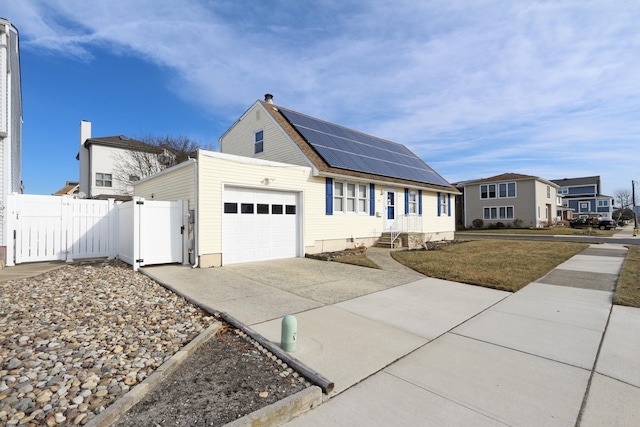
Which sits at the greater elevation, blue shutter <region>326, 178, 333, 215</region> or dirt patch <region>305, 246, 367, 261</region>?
blue shutter <region>326, 178, 333, 215</region>

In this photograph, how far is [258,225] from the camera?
11.0 m

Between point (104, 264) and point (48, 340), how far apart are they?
247 inches

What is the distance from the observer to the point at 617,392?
2965 millimetres

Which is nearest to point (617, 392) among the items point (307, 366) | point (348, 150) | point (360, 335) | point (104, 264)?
point (360, 335)

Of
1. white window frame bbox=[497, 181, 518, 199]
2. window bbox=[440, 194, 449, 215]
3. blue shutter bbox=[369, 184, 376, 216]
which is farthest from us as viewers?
white window frame bbox=[497, 181, 518, 199]

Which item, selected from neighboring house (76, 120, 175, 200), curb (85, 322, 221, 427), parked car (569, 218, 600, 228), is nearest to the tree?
neighboring house (76, 120, 175, 200)

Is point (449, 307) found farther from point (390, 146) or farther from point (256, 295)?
point (390, 146)

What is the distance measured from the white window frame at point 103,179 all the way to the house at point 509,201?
3747cm

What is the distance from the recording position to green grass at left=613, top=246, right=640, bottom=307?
596 cm

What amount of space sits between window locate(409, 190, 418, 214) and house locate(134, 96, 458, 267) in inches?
2.3

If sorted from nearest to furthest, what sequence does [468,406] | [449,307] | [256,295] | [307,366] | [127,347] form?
1. [468,406]
2. [307,366]
3. [127,347]
4. [449,307]
5. [256,295]

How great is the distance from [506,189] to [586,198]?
110 feet

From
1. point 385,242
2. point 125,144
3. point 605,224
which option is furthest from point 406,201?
point 605,224

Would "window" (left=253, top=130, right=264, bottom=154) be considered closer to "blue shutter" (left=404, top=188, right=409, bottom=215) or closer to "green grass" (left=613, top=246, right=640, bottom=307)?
"blue shutter" (left=404, top=188, right=409, bottom=215)
